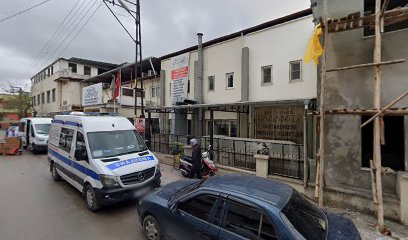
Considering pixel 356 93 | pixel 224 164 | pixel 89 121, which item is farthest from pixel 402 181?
pixel 89 121

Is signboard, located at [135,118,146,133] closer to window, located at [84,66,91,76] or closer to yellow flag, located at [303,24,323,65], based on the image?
yellow flag, located at [303,24,323,65]

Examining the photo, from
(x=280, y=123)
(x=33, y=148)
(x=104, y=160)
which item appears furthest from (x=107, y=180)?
(x=33, y=148)

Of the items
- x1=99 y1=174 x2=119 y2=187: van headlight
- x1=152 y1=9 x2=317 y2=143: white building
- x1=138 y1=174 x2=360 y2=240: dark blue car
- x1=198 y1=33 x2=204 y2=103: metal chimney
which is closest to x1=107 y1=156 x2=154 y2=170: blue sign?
x1=99 y1=174 x2=119 y2=187: van headlight

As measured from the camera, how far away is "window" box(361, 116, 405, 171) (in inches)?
223

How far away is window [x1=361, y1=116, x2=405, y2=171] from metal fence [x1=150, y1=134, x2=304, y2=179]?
188 centimetres

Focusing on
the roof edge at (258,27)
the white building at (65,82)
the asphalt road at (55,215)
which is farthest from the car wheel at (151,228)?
the white building at (65,82)

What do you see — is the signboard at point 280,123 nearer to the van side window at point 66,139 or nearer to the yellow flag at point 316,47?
the yellow flag at point 316,47

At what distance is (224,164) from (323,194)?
12.7ft

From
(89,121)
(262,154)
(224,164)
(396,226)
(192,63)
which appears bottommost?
(396,226)

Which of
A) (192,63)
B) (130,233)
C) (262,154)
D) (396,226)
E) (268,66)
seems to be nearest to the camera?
(130,233)

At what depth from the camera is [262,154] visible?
7828mm

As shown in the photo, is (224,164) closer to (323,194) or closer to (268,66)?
(323,194)

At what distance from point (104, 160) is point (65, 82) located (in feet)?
96.2

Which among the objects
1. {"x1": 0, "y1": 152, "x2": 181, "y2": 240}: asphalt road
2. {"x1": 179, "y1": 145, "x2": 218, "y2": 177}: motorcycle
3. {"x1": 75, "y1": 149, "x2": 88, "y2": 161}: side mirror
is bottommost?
{"x1": 0, "y1": 152, "x2": 181, "y2": 240}: asphalt road
